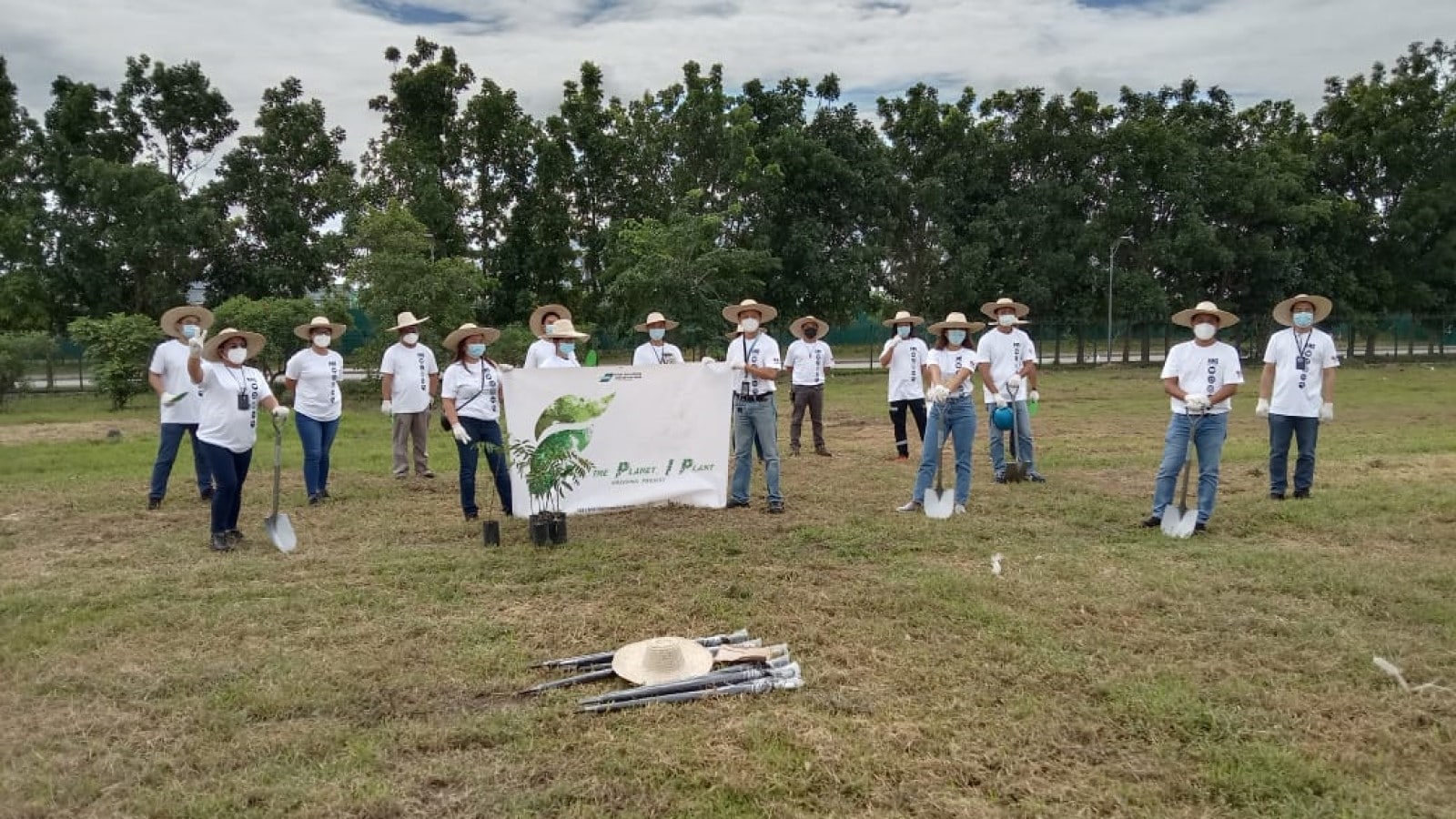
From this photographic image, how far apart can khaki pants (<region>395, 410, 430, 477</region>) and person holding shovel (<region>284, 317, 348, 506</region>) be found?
3.08 ft

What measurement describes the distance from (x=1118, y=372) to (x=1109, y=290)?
420 cm

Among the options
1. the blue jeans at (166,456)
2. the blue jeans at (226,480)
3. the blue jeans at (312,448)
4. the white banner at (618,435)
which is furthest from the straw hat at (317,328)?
the white banner at (618,435)

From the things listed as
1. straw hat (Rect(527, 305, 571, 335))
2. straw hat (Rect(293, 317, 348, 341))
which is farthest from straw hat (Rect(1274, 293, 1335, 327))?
straw hat (Rect(293, 317, 348, 341))

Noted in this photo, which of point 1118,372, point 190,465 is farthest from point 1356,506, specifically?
point 1118,372

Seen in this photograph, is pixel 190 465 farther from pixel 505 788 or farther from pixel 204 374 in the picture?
pixel 505 788

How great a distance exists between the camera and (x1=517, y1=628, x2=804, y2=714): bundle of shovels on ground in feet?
13.6

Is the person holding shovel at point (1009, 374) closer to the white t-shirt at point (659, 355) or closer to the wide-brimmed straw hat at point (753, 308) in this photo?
the wide-brimmed straw hat at point (753, 308)

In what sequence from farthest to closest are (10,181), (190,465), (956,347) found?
(10,181) → (190,465) → (956,347)

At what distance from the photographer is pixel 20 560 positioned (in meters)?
6.72

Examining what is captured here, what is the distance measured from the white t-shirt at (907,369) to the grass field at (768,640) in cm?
265

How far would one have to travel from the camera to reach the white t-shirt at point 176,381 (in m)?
8.49

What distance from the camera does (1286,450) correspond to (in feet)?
28.0

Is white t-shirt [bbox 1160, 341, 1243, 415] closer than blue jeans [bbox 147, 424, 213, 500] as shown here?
Yes

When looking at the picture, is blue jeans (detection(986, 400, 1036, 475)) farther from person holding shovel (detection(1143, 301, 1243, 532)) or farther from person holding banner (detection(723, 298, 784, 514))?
person holding banner (detection(723, 298, 784, 514))
